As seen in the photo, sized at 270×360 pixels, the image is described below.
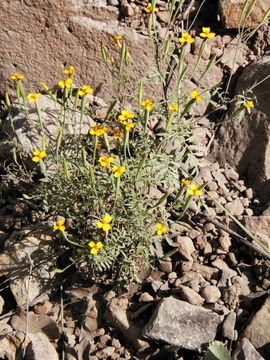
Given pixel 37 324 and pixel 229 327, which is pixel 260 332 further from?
pixel 37 324

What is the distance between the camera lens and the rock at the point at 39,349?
292cm

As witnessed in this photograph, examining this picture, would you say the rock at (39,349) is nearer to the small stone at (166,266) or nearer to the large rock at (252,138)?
the small stone at (166,266)

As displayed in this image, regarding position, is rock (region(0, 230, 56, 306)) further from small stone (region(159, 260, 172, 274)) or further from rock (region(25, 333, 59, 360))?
small stone (region(159, 260, 172, 274))

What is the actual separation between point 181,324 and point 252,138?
1618 millimetres

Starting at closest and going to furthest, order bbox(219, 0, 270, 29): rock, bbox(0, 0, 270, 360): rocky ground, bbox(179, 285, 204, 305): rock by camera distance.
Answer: bbox(0, 0, 270, 360): rocky ground < bbox(179, 285, 204, 305): rock < bbox(219, 0, 270, 29): rock

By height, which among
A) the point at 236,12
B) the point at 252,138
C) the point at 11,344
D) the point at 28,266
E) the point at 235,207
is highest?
the point at 236,12

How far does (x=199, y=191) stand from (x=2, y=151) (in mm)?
1668

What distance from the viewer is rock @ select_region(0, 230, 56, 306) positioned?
3311mm

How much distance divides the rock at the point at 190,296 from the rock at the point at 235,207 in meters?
0.75

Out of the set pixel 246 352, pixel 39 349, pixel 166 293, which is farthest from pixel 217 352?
pixel 39 349

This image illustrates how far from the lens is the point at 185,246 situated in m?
3.39

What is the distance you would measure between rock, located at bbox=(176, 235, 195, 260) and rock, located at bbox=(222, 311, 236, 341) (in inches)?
19.0

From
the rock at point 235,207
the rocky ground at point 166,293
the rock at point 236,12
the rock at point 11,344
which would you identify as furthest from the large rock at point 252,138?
the rock at point 11,344

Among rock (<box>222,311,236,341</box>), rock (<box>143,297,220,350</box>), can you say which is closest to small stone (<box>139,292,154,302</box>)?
rock (<box>143,297,220,350</box>)
